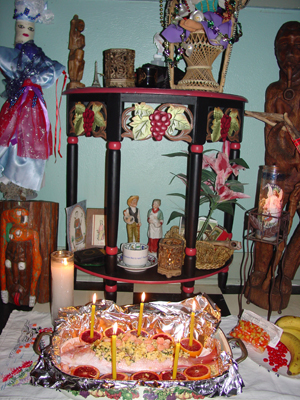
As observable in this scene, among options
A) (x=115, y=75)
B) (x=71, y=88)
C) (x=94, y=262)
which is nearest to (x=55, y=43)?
(x=71, y=88)

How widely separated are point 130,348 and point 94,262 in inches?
20.6

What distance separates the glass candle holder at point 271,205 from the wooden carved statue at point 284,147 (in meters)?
0.17

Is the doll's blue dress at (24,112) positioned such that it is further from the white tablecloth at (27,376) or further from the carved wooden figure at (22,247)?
the white tablecloth at (27,376)

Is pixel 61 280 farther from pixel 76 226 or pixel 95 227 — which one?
pixel 95 227

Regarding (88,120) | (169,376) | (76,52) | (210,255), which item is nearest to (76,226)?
(88,120)

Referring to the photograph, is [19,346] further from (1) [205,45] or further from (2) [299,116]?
(2) [299,116]

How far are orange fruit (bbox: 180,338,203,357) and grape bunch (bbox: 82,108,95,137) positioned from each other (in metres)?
0.82

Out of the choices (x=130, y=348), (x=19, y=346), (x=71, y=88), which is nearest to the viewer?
(x=130, y=348)

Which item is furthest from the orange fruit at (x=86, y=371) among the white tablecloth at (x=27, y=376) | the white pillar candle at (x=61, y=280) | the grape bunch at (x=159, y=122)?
the grape bunch at (x=159, y=122)

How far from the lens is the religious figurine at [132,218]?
1642mm

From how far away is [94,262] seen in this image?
152 cm

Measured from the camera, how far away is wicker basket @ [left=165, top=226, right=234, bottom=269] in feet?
4.93

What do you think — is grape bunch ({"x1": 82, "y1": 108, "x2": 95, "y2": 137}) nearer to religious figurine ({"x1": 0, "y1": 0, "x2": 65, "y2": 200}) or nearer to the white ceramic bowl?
religious figurine ({"x1": 0, "y1": 0, "x2": 65, "y2": 200})

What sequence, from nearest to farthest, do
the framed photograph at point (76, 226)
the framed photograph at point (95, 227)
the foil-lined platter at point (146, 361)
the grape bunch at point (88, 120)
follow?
the foil-lined platter at point (146, 361)
the grape bunch at point (88, 120)
the framed photograph at point (76, 226)
the framed photograph at point (95, 227)
